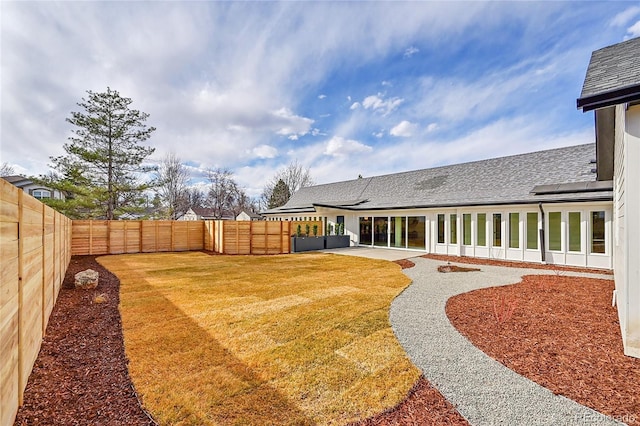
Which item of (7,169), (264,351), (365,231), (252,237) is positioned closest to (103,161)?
(252,237)

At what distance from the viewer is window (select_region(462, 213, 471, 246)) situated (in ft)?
45.4

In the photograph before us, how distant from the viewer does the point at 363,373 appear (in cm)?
336

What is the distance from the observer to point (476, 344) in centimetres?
414

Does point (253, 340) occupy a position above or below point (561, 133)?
below

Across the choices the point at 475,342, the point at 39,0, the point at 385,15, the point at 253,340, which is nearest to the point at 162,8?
the point at 39,0

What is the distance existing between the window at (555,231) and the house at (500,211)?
0.10 feet

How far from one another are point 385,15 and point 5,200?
1063 centimetres

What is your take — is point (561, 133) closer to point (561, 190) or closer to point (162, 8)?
point (561, 190)

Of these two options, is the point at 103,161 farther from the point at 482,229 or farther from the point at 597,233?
the point at 597,233

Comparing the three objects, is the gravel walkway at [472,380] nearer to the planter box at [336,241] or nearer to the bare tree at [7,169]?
the planter box at [336,241]

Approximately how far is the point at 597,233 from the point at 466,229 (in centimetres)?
461

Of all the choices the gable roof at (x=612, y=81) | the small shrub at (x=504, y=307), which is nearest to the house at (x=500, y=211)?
the small shrub at (x=504, y=307)

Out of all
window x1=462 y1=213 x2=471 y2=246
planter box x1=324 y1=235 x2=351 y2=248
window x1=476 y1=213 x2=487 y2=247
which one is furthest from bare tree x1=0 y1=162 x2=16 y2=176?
window x1=476 y1=213 x2=487 y2=247

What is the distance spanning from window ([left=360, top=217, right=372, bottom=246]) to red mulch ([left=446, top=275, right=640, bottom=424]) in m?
11.4
